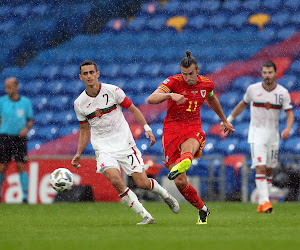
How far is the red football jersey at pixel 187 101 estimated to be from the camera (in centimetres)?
760

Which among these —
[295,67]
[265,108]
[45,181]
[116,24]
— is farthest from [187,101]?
[116,24]

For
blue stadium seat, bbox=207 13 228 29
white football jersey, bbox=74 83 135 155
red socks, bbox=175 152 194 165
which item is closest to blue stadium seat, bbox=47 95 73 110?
blue stadium seat, bbox=207 13 228 29

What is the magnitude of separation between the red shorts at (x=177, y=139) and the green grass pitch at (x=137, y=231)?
717 mm

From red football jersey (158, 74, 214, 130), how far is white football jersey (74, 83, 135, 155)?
19.0 inches

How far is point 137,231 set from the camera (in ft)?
21.0

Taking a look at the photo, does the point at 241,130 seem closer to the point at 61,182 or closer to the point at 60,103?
the point at 60,103

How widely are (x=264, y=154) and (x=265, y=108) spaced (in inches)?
25.0

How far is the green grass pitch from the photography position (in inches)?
199

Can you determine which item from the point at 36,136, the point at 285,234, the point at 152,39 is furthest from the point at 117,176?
the point at 152,39

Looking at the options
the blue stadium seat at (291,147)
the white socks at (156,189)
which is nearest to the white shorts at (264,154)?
the white socks at (156,189)

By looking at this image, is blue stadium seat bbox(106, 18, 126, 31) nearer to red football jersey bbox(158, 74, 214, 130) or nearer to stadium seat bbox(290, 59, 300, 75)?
stadium seat bbox(290, 59, 300, 75)

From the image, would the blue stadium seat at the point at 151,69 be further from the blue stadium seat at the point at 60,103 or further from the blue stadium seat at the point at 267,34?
the blue stadium seat at the point at 267,34

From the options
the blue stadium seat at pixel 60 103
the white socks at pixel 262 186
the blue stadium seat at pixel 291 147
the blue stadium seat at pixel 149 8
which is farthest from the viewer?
the blue stadium seat at pixel 149 8

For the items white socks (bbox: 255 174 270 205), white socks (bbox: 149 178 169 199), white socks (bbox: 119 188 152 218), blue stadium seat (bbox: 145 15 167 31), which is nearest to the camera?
white socks (bbox: 119 188 152 218)
